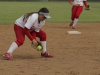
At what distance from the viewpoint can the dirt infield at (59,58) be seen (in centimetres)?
736

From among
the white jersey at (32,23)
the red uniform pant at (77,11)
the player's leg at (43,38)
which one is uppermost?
the white jersey at (32,23)

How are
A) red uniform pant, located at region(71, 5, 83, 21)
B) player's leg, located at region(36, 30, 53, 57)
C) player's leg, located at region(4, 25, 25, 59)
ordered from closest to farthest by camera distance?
player's leg, located at region(4, 25, 25, 59) < player's leg, located at region(36, 30, 53, 57) < red uniform pant, located at region(71, 5, 83, 21)

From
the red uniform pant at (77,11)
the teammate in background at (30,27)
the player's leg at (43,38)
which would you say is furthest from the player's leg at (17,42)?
the red uniform pant at (77,11)

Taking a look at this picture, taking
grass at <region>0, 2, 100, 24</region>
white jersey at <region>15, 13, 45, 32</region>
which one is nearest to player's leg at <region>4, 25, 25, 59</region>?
white jersey at <region>15, 13, 45, 32</region>

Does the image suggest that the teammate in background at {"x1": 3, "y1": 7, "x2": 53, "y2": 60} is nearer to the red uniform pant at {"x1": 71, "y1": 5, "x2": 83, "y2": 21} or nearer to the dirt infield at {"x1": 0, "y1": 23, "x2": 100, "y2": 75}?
the dirt infield at {"x1": 0, "y1": 23, "x2": 100, "y2": 75}

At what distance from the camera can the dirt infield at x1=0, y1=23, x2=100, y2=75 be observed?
7363 millimetres

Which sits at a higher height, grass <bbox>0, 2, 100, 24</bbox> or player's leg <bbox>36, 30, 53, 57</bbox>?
player's leg <bbox>36, 30, 53, 57</bbox>

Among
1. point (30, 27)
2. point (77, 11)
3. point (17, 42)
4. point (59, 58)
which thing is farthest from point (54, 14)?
point (30, 27)

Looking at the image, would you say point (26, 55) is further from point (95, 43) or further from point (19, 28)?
point (95, 43)

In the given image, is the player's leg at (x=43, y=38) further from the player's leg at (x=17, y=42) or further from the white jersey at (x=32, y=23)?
the player's leg at (x=17, y=42)

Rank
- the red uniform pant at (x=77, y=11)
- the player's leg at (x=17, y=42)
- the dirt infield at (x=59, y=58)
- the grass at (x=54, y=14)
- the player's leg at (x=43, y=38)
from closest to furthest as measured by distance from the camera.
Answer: the dirt infield at (x=59, y=58) → the player's leg at (x=17, y=42) → the player's leg at (x=43, y=38) → the red uniform pant at (x=77, y=11) → the grass at (x=54, y=14)

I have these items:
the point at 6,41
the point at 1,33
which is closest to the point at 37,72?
the point at 6,41

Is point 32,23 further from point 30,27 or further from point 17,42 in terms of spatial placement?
point 17,42

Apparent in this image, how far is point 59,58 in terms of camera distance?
8.95 meters
